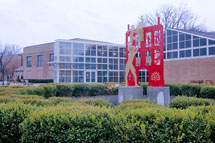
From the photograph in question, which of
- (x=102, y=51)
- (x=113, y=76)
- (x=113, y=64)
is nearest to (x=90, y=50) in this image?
(x=102, y=51)

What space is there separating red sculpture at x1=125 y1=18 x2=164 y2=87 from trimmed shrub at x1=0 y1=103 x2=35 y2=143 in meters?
9.02

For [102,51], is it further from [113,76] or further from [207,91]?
[207,91]

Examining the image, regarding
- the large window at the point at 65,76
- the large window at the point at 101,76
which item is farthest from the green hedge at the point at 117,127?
the large window at the point at 101,76

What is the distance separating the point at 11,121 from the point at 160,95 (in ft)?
29.1

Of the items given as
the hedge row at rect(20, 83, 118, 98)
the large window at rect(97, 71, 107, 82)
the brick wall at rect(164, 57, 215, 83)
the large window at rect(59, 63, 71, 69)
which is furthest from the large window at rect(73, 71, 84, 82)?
the hedge row at rect(20, 83, 118, 98)

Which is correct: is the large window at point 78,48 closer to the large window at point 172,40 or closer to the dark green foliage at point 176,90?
the large window at point 172,40

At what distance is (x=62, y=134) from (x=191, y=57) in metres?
26.1

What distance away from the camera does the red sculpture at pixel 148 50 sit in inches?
487

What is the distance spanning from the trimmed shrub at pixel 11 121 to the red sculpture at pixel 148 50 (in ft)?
29.6

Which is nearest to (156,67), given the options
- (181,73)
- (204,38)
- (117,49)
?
(204,38)

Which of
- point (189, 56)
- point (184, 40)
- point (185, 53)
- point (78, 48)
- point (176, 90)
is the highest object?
point (184, 40)

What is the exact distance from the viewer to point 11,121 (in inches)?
181

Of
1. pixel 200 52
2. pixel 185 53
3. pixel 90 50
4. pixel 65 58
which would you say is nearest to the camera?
pixel 200 52

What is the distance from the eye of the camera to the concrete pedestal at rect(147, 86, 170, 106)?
11656 mm
